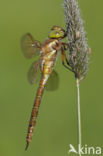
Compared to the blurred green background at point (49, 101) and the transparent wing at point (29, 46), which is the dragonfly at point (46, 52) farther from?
the blurred green background at point (49, 101)

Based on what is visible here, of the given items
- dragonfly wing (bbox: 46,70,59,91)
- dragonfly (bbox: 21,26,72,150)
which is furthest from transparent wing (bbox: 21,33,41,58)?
dragonfly wing (bbox: 46,70,59,91)

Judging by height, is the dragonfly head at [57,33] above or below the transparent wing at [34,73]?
above

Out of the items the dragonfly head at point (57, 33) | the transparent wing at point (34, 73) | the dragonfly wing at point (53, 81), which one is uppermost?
the dragonfly head at point (57, 33)

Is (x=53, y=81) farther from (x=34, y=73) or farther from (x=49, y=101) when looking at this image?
(x=49, y=101)

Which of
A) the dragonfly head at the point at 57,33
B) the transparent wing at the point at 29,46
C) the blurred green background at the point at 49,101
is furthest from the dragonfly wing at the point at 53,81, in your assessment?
the blurred green background at the point at 49,101

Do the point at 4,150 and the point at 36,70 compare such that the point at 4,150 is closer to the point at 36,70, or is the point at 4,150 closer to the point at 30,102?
the point at 30,102

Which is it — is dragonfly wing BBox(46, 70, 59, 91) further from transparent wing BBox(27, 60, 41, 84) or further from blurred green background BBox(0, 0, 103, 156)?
blurred green background BBox(0, 0, 103, 156)

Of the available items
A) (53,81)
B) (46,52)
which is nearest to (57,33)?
(46,52)
